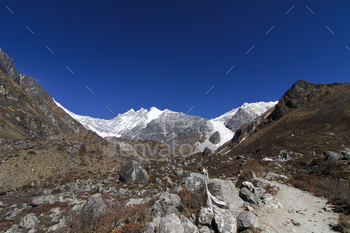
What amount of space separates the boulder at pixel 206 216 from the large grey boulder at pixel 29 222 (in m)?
10.2

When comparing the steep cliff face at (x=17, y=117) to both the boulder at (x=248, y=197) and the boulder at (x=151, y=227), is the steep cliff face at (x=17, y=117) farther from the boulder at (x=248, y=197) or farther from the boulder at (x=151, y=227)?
the boulder at (x=248, y=197)

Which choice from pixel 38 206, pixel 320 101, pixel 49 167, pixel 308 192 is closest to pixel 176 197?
pixel 38 206

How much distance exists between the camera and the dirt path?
9078 mm

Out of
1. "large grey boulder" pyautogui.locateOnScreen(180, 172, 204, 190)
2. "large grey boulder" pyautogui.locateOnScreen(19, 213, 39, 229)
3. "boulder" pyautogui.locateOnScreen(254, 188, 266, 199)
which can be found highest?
"large grey boulder" pyautogui.locateOnScreen(19, 213, 39, 229)

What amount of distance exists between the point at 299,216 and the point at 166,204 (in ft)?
30.7

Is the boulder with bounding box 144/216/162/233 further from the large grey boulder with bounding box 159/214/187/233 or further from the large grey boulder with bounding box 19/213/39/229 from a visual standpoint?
the large grey boulder with bounding box 19/213/39/229

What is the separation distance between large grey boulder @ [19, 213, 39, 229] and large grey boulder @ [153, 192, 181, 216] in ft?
25.1

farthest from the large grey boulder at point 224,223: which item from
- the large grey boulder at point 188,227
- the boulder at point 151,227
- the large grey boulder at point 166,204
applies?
the boulder at point 151,227

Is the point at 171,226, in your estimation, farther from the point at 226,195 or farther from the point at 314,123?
the point at 314,123

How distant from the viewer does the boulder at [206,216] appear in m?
8.30

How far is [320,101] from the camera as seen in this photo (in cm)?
6384

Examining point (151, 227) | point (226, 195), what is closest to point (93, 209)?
point (151, 227)

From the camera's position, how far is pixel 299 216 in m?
10.6

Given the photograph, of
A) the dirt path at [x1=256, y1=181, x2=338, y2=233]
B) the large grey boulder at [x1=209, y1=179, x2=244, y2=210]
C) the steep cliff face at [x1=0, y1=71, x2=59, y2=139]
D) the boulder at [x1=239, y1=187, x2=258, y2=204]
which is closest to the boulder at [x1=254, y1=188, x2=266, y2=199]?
the boulder at [x1=239, y1=187, x2=258, y2=204]
